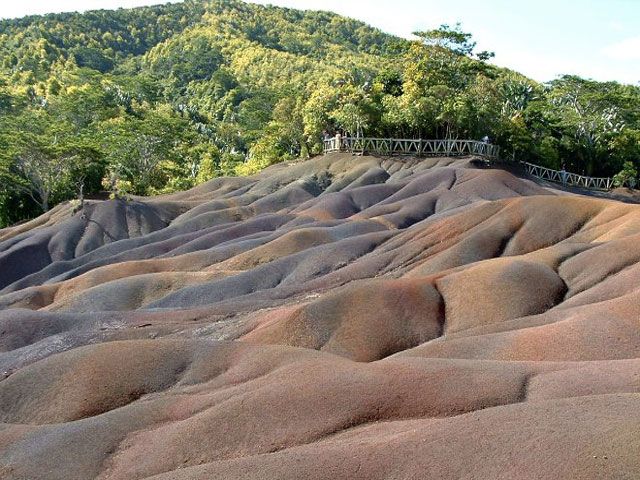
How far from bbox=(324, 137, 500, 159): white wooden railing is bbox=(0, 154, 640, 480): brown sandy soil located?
18.1 m

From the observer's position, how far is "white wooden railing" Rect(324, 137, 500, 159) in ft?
236

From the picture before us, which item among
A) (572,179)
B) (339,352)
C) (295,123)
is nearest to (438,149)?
(572,179)

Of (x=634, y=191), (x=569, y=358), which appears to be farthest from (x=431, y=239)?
(x=634, y=191)

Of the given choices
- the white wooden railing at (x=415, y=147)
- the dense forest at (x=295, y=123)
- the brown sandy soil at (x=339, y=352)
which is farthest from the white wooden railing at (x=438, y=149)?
the brown sandy soil at (x=339, y=352)

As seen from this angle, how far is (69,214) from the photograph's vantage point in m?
65.5

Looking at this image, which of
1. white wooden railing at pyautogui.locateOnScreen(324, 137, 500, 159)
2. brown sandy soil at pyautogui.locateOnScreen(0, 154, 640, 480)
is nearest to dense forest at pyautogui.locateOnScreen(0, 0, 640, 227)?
white wooden railing at pyautogui.locateOnScreen(324, 137, 500, 159)

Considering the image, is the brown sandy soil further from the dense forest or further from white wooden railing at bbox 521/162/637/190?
white wooden railing at bbox 521/162/637/190

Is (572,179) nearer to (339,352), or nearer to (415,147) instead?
(415,147)

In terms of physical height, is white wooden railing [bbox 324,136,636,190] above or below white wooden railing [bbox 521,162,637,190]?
above

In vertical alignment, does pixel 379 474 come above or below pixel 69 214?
above

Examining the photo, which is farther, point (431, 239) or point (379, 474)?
point (431, 239)

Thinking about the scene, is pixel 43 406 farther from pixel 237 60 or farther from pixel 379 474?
pixel 237 60

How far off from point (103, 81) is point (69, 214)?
59668mm

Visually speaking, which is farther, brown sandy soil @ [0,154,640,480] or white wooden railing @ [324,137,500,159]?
white wooden railing @ [324,137,500,159]
